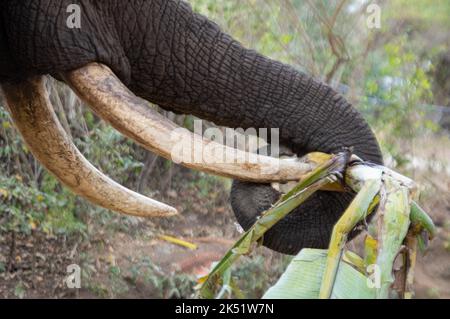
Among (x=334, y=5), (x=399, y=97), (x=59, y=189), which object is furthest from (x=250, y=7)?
(x=59, y=189)

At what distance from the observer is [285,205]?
1512 millimetres

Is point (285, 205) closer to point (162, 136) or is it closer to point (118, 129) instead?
point (162, 136)

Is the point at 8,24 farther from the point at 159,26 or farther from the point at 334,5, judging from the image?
the point at 334,5

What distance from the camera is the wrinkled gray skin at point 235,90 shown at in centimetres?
208

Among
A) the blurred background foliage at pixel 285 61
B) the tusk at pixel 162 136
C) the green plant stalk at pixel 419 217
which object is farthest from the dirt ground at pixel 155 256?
the green plant stalk at pixel 419 217

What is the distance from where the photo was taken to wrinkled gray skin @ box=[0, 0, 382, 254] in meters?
2.08

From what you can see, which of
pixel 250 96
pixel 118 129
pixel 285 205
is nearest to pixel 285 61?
pixel 250 96

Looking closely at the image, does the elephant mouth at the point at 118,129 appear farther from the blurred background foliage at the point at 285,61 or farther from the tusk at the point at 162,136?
the blurred background foliage at the point at 285,61

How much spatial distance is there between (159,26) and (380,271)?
1.05 m

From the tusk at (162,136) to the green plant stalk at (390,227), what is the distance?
1.54 feet

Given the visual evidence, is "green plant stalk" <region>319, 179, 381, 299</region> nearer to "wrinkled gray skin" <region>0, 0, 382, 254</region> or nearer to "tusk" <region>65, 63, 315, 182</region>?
"tusk" <region>65, 63, 315, 182</region>

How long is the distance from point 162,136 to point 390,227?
27.1 inches

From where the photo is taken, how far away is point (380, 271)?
4.33 feet
